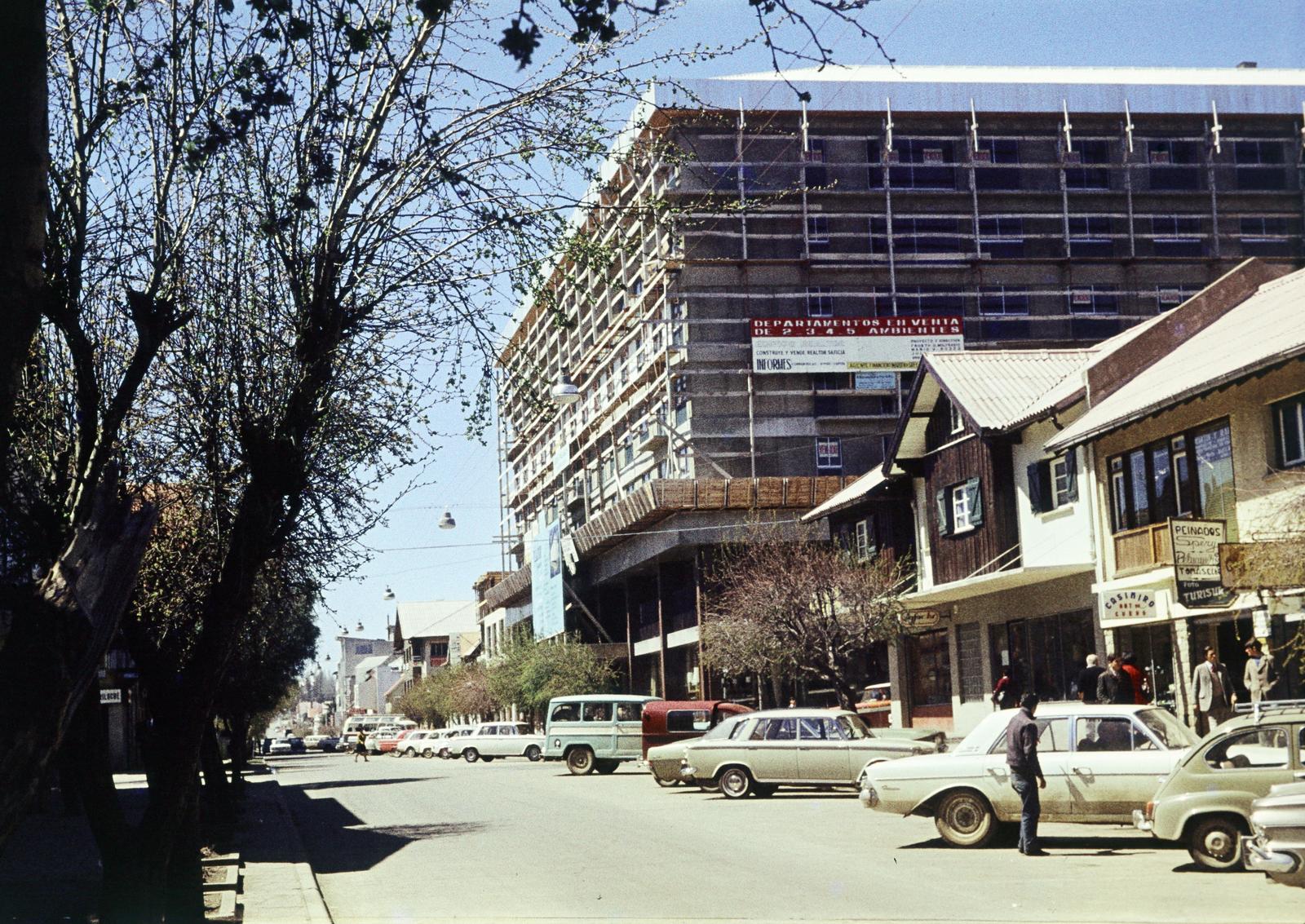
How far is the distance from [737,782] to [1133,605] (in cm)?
769

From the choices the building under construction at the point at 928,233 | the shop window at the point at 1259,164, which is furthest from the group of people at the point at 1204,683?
the shop window at the point at 1259,164

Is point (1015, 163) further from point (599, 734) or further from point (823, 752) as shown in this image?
point (823, 752)

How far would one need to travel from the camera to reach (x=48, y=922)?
12.5 m

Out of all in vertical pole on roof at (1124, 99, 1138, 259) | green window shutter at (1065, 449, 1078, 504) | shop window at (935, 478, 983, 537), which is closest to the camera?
green window shutter at (1065, 449, 1078, 504)

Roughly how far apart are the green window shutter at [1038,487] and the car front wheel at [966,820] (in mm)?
15783

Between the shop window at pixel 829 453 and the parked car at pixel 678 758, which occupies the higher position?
the shop window at pixel 829 453

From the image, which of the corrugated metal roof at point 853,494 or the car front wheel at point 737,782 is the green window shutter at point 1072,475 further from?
the car front wheel at point 737,782

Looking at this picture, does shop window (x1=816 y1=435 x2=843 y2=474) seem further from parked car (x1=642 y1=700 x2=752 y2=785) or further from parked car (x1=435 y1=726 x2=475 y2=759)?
parked car (x1=642 y1=700 x2=752 y2=785)

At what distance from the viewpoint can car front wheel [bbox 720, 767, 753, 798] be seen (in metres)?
27.5

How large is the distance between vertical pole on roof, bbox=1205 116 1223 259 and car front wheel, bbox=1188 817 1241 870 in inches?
2222

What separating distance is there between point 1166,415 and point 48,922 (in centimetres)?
2041

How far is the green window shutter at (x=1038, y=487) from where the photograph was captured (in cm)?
3181

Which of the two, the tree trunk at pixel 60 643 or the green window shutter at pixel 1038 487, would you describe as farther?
the green window shutter at pixel 1038 487

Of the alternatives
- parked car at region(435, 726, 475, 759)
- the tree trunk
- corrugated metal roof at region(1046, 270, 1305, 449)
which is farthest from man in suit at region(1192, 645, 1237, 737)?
parked car at region(435, 726, 475, 759)
